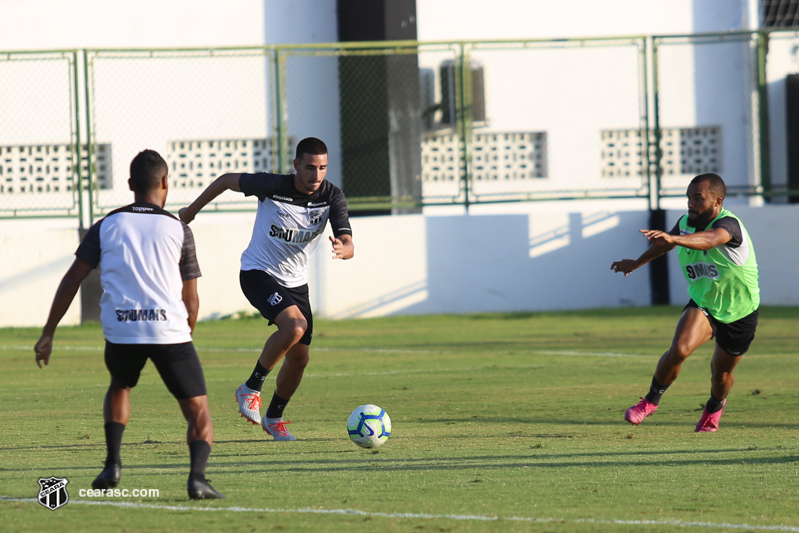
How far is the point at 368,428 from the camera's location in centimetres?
731

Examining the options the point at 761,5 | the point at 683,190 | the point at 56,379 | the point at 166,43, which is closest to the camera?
the point at 56,379

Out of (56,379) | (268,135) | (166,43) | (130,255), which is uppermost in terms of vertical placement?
(166,43)

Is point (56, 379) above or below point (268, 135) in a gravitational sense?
below

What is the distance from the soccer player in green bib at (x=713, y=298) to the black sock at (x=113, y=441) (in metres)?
3.84

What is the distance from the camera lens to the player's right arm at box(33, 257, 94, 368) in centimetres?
552

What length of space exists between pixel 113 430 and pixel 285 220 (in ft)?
9.43

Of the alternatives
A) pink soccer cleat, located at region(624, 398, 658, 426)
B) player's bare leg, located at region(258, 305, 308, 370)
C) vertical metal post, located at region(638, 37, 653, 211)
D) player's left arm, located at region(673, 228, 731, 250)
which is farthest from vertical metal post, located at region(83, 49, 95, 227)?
player's left arm, located at region(673, 228, 731, 250)

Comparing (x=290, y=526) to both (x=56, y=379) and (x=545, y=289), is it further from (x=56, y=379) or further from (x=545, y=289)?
(x=545, y=289)

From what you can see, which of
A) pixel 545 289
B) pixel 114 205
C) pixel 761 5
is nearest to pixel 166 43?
pixel 114 205

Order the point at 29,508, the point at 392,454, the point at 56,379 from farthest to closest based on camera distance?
the point at 56,379
the point at 392,454
the point at 29,508

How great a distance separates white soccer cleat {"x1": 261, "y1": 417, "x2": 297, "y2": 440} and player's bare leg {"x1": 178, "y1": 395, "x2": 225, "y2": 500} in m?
2.25

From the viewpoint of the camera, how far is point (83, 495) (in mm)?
5586

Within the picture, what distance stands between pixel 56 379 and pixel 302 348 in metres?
4.78

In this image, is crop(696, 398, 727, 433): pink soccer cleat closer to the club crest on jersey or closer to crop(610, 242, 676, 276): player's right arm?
crop(610, 242, 676, 276): player's right arm
